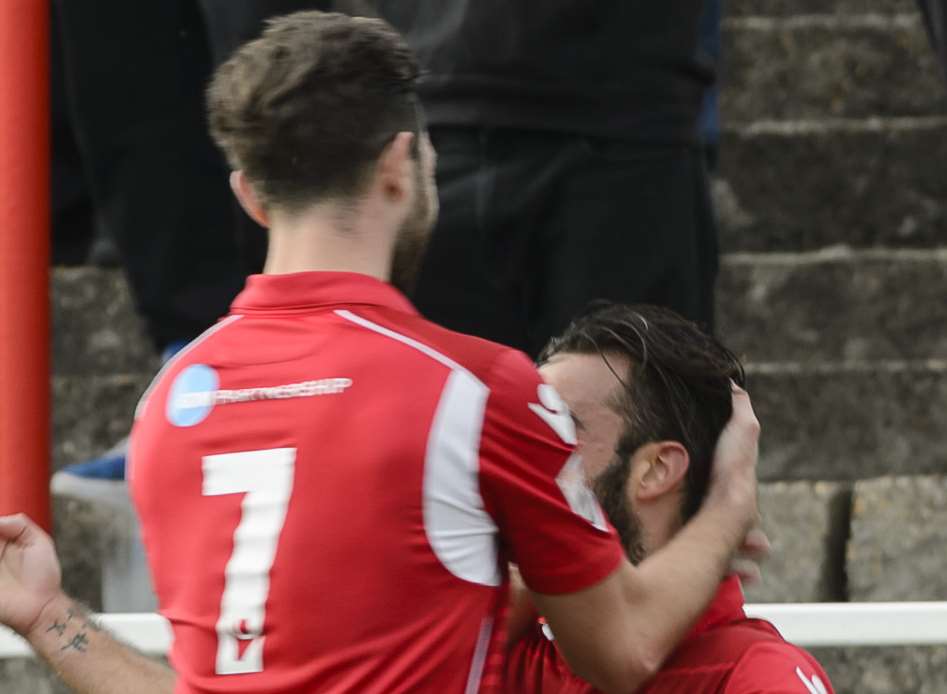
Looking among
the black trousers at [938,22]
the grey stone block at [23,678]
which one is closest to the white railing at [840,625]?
the grey stone block at [23,678]

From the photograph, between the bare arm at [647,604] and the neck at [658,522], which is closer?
the bare arm at [647,604]

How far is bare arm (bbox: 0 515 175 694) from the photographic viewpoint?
188cm

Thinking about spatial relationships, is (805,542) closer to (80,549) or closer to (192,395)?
(80,549)

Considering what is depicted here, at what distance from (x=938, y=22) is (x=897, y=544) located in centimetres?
84

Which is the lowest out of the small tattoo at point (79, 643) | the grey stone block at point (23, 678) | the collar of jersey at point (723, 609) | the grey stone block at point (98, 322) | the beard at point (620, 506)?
the grey stone block at point (23, 678)

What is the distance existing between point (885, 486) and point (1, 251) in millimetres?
1478

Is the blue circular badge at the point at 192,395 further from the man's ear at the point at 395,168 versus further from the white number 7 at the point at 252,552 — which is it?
the man's ear at the point at 395,168

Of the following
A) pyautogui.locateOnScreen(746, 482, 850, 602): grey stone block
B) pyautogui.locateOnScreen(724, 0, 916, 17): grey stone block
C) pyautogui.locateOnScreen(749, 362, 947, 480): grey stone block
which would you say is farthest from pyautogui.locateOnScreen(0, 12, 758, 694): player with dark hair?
pyautogui.locateOnScreen(724, 0, 916, 17): grey stone block

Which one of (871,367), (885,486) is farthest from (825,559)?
(871,367)

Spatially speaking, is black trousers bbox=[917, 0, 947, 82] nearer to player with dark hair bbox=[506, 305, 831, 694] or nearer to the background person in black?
the background person in black

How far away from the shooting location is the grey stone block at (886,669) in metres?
2.73

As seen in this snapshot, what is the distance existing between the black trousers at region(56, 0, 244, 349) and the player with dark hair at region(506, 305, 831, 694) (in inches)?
64.5

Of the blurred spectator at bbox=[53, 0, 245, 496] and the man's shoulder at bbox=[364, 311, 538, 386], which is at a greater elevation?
the man's shoulder at bbox=[364, 311, 538, 386]

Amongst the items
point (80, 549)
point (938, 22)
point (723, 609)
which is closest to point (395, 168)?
point (723, 609)
